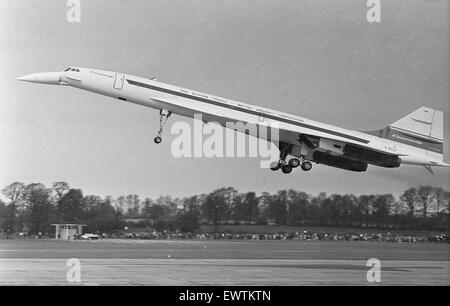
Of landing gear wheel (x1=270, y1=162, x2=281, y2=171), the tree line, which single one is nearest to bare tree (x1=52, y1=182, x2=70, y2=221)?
the tree line

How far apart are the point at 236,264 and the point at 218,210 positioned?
1363cm

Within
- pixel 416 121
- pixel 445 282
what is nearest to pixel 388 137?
pixel 416 121

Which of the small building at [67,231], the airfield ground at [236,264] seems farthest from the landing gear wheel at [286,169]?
the small building at [67,231]

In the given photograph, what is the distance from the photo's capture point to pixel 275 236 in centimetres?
3722

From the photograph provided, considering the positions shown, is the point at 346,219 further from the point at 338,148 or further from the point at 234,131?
the point at 234,131

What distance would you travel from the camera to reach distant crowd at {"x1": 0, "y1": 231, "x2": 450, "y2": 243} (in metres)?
33.7

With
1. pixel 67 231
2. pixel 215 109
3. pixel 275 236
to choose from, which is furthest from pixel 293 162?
pixel 67 231

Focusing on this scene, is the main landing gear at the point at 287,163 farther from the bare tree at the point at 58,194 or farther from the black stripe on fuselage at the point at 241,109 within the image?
the bare tree at the point at 58,194

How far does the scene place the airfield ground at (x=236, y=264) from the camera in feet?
57.0

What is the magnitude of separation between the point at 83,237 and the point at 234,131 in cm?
1516

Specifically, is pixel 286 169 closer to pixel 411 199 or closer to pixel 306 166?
pixel 306 166

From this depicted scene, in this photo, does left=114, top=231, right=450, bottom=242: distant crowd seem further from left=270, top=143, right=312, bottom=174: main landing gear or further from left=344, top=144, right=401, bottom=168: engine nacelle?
left=270, top=143, right=312, bottom=174: main landing gear

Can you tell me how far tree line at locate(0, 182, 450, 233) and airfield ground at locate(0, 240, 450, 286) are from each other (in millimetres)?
1563

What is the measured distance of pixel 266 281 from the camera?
17391 millimetres
